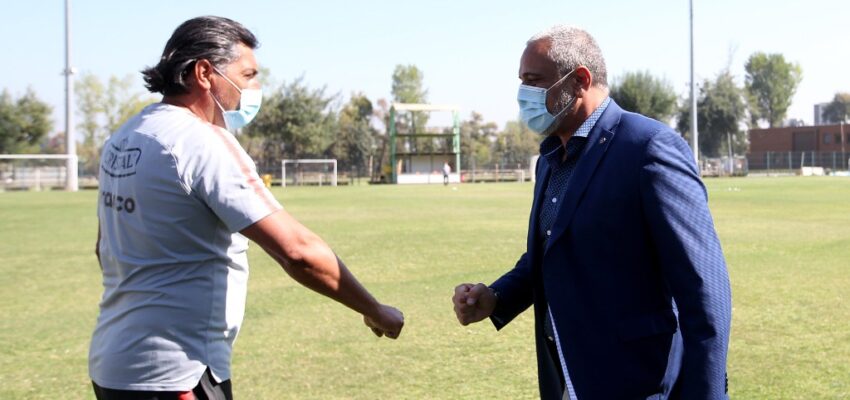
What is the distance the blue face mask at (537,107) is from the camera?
296cm

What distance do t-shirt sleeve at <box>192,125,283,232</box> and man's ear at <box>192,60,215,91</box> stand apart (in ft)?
0.98

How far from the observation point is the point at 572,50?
2.88 m

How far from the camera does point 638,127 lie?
2674 millimetres

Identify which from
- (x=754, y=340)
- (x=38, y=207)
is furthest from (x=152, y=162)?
(x=38, y=207)

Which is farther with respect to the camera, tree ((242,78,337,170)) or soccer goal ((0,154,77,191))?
tree ((242,78,337,170))

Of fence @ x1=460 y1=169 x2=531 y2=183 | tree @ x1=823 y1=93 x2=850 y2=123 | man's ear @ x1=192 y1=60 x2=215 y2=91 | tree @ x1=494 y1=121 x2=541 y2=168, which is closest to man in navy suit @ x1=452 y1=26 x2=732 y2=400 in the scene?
man's ear @ x1=192 y1=60 x2=215 y2=91

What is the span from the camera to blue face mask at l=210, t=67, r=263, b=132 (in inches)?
116

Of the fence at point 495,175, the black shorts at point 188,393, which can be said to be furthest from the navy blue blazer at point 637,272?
the fence at point 495,175

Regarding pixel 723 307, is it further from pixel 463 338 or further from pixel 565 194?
pixel 463 338

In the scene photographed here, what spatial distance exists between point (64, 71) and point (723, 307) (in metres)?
52.0

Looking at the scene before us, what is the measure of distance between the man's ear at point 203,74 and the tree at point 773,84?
13055 centimetres

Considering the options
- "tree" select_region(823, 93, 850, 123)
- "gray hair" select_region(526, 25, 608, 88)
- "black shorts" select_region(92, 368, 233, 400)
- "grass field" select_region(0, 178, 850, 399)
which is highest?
"tree" select_region(823, 93, 850, 123)

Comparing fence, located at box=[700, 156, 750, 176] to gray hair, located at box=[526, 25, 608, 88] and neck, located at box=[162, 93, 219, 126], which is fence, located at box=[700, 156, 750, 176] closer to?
gray hair, located at box=[526, 25, 608, 88]

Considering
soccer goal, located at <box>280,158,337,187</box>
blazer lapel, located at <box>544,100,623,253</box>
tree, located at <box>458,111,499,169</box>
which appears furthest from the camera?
tree, located at <box>458,111,499,169</box>
